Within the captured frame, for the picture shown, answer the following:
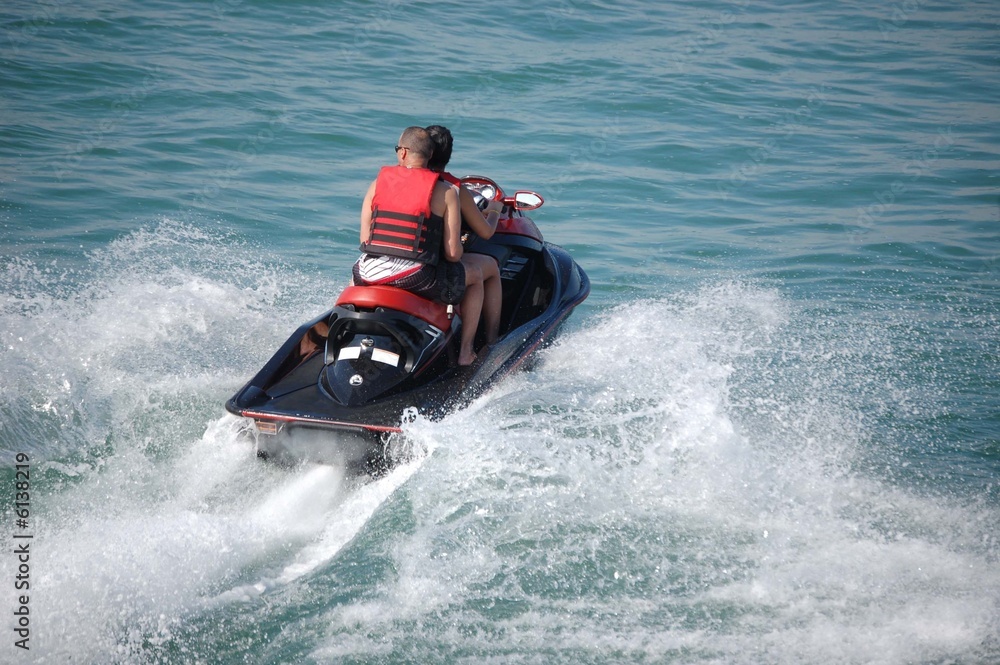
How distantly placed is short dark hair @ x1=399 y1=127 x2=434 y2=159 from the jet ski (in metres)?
0.72

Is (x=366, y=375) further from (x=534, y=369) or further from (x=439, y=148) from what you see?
(x=534, y=369)

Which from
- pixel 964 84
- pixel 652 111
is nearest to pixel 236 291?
pixel 652 111

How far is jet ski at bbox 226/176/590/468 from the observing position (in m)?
4.39

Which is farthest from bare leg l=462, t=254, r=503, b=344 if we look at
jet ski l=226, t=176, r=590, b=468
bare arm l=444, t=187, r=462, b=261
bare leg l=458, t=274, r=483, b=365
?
bare arm l=444, t=187, r=462, b=261

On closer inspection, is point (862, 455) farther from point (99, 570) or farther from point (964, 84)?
point (964, 84)

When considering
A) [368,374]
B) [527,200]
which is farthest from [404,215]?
[527,200]

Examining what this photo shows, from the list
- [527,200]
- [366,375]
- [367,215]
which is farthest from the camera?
[527,200]

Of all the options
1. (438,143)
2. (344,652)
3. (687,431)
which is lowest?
(344,652)

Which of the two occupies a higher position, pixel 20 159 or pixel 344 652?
pixel 20 159

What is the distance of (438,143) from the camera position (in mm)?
5051

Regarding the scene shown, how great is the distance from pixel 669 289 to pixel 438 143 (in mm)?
3574

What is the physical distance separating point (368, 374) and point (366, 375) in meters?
0.01

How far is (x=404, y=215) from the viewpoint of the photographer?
16.0 feet

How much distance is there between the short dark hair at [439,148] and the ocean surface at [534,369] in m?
1.30
